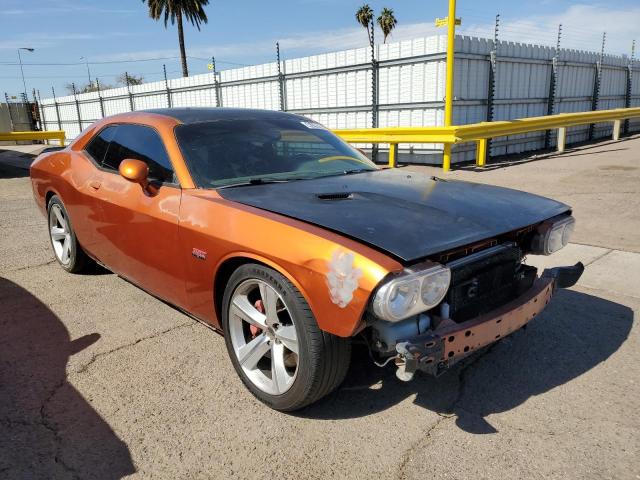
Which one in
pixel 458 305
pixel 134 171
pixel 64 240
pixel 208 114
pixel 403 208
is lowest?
pixel 64 240

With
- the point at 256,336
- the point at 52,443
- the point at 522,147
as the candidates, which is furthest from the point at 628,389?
the point at 522,147

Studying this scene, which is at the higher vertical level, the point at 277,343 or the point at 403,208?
the point at 403,208

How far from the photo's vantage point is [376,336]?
2.22 metres

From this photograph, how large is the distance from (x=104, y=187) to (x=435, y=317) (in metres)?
2.65

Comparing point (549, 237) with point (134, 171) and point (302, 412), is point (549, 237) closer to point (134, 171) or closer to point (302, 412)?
point (302, 412)

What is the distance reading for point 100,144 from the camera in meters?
4.11

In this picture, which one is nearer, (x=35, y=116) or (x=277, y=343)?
(x=277, y=343)

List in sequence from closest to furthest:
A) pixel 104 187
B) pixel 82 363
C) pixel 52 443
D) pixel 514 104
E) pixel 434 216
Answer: pixel 52 443 < pixel 434 216 < pixel 82 363 < pixel 104 187 < pixel 514 104

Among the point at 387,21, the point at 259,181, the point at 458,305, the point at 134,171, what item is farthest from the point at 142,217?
the point at 387,21

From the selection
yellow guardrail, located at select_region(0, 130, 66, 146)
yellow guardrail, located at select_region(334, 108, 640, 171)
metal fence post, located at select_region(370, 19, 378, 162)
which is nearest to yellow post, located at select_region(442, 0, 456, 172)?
yellow guardrail, located at select_region(334, 108, 640, 171)

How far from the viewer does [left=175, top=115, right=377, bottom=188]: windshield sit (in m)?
3.15

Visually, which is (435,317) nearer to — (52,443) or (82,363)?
(52,443)

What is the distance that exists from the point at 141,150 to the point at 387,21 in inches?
2165

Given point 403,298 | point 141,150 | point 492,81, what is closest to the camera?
point 403,298
